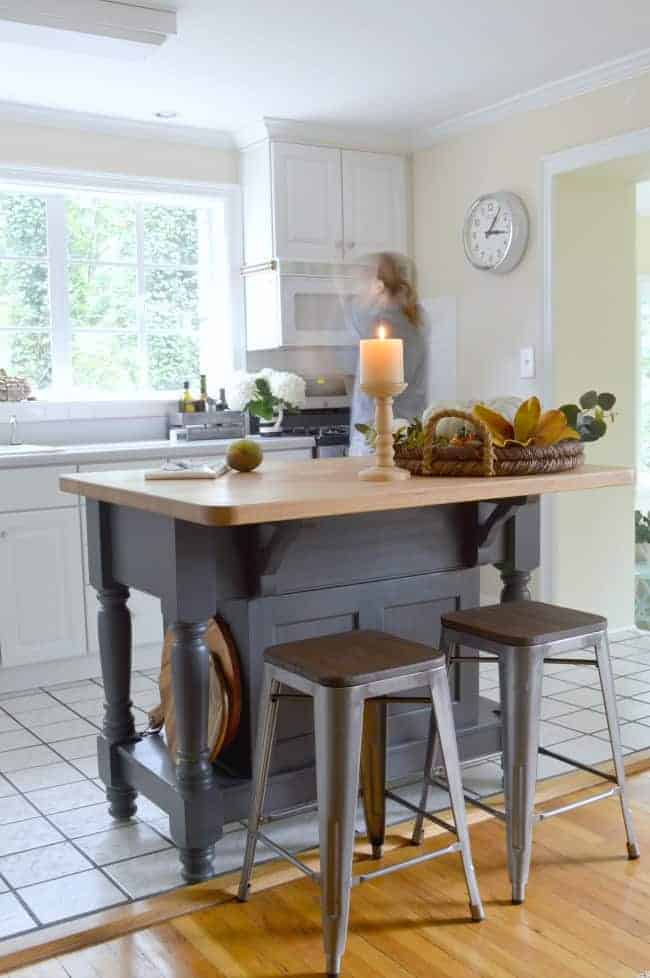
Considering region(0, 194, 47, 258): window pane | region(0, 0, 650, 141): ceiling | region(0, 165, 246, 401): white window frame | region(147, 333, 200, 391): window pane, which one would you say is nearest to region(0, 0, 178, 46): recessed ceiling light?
region(0, 0, 650, 141): ceiling

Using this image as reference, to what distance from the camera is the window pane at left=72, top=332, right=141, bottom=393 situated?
15.5 feet

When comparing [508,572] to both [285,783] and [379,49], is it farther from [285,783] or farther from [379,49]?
[379,49]

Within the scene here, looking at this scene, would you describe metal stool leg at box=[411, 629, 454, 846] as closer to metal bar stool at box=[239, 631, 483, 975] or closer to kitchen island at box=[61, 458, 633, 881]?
kitchen island at box=[61, 458, 633, 881]

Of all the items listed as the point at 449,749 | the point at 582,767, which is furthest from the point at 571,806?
the point at 449,749

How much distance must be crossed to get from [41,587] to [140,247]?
1827mm

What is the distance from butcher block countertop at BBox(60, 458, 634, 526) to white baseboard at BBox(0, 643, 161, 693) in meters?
1.50

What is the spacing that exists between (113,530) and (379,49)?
2.17 m

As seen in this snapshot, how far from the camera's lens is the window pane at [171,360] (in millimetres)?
4922

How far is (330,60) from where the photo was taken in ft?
12.5

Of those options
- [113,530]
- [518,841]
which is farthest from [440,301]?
[518,841]

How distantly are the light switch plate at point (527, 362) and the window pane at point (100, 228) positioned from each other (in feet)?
6.17

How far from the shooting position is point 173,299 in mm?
4969

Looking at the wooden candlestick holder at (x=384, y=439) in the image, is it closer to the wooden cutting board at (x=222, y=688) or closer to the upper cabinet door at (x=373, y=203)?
the wooden cutting board at (x=222, y=688)

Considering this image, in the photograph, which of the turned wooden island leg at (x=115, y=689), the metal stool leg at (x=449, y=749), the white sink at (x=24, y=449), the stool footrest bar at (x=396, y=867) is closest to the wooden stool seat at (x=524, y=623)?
the metal stool leg at (x=449, y=749)
